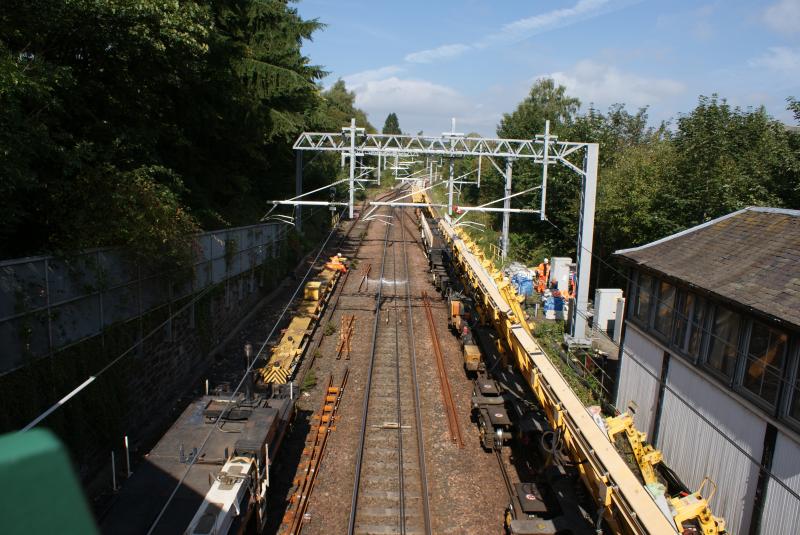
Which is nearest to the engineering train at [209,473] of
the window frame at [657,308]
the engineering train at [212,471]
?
the engineering train at [212,471]

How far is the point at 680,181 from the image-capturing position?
2059cm

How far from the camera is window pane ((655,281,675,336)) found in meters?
12.1

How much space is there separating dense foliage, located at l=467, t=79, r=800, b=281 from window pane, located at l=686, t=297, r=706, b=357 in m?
6.86

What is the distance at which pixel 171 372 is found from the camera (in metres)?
14.2

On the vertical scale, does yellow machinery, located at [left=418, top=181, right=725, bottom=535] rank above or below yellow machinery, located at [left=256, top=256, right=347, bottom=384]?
above

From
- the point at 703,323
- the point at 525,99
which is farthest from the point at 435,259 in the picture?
the point at 525,99

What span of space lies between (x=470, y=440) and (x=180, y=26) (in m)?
10.7

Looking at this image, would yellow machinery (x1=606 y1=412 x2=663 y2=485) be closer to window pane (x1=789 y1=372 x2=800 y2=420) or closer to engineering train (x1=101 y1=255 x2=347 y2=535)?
window pane (x1=789 y1=372 x2=800 y2=420)

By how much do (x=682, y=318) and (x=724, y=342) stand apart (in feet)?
4.91

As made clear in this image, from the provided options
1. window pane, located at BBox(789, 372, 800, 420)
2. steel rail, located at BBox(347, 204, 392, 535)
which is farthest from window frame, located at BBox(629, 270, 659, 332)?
steel rail, located at BBox(347, 204, 392, 535)

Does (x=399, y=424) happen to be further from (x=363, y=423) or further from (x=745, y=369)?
(x=745, y=369)

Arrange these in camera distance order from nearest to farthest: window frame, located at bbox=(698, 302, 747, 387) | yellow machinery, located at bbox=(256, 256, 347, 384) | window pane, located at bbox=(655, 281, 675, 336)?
window frame, located at bbox=(698, 302, 747, 387)
window pane, located at bbox=(655, 281, 675, 336)
yellow machinery, located at bbox=(256, 256, 347, 384)

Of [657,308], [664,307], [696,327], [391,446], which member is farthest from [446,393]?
[696,327]

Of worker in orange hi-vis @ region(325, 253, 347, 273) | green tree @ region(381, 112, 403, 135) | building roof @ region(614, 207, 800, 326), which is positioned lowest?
worker in orange hi-vis @ region(325, 253, 347, 273)
